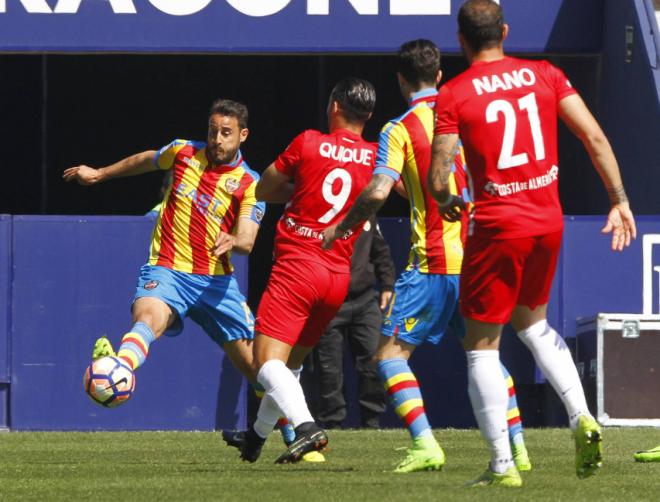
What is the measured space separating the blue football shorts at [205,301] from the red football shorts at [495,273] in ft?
10.6

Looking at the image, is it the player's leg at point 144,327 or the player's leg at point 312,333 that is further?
the player's leg at point 144,327

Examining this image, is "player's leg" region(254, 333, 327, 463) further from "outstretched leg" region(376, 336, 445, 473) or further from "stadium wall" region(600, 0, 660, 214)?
"stadium wall" region(600, 0, 660, 214)

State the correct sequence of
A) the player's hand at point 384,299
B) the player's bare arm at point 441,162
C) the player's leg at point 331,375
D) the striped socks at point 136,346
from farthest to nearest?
the player's leg at point 331,375, the player's hand at point 384,299, the striped socks at point 136,346, the player's bare arm at point 441,162

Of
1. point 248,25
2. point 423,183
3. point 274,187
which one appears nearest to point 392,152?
point 423,183

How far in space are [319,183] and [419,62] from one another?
3.08ft

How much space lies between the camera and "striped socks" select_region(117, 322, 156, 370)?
9.10 meters

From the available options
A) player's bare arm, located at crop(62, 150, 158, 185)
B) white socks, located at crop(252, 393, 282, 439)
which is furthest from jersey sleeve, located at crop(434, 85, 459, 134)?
player's bare arm, located at crop(62, 150, 158, 185)

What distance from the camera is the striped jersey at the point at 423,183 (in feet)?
26.3

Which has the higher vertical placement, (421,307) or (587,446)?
(421,307)

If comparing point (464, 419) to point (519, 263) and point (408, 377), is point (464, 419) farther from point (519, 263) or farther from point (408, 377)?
point (519, 263)

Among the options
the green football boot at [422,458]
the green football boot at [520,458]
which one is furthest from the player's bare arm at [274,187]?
the green football boot at [520,458]

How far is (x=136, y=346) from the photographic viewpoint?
9.19 metres

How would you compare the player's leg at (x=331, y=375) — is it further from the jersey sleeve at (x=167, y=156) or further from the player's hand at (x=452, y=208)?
the player's hand at (x=452, y=208)

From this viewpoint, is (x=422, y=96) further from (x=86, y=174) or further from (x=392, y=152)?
(x=86, y=174)
